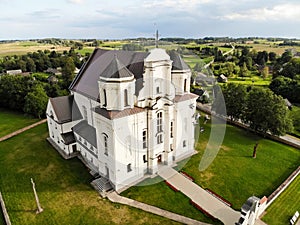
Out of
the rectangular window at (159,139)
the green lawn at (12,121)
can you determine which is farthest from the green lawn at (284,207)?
the green lawn at (12,121)

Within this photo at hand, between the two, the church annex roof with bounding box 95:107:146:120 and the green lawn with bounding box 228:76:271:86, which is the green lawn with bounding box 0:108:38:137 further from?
the green lawn with bounding box 228:76:271:86

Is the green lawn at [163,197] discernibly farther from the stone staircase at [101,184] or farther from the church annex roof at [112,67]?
the church annex roof at [112,67]

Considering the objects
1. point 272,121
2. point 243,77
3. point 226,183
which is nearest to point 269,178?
point 226,183

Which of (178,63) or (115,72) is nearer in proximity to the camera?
(115,72)

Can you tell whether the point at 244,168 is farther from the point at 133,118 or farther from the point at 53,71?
the point at 53,71

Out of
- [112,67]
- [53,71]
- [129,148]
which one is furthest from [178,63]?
[53,71]

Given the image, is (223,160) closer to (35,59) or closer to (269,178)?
(269,178)
